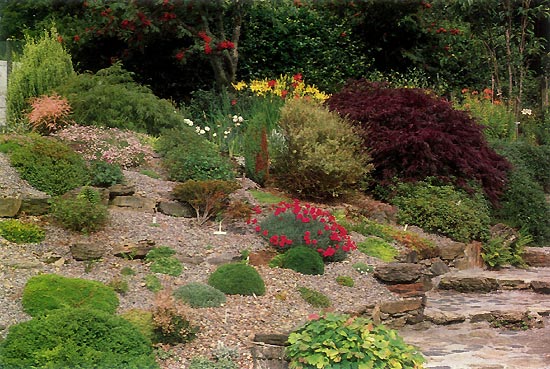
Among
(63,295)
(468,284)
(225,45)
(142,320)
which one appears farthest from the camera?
(225,45)

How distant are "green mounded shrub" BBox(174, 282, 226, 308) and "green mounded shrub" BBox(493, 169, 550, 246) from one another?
6.12m

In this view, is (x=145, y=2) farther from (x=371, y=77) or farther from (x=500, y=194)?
(x=500, y=194)

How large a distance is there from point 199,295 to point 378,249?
302cm

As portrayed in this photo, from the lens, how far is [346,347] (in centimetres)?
591

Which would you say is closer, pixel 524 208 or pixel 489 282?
pixel 489 282

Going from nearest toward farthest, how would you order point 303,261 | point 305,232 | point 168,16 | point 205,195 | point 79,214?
1. point 79,214
2. point 303,261
3. point 305,232
4. point 205,195
5. point 168,16

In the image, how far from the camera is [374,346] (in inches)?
235

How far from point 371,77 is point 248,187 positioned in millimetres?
7146

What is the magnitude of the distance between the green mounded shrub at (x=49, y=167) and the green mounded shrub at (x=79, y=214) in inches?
26.3

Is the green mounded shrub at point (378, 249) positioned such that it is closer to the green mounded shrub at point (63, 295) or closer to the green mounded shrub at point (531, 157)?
the green mounded shrub at point (63, 295)

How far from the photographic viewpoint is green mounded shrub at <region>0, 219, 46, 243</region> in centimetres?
809

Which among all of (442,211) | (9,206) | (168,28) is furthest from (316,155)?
(168,28)

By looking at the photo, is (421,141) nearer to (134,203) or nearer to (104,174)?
(134,203)

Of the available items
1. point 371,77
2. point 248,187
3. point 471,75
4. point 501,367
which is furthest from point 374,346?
point 471,75
